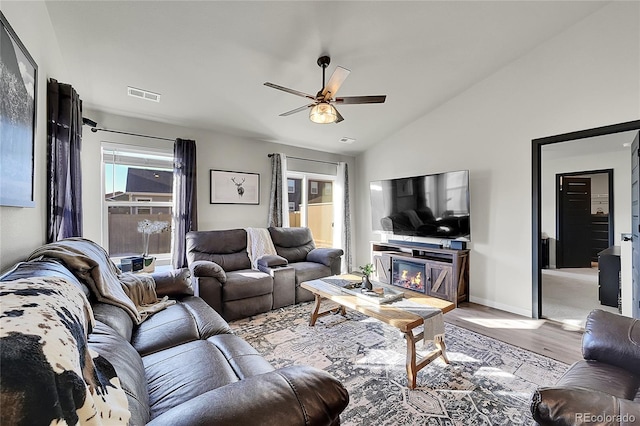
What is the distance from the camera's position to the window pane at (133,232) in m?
3.53

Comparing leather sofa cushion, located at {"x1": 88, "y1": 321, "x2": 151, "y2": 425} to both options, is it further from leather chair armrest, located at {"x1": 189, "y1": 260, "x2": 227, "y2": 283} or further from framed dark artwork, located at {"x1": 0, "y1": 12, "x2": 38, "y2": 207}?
leather chair armrest, located at {"x1": 189, "y1": 260, "x2": 227, "y2": 283}

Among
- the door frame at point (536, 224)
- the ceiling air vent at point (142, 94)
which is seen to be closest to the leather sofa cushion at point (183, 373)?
the ceiling air vent at point (142, 94)

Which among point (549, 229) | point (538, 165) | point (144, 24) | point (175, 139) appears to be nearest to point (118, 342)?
point (144, 24)

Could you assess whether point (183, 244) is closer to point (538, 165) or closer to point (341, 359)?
point (341, 359)

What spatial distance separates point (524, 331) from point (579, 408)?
2.49 metres

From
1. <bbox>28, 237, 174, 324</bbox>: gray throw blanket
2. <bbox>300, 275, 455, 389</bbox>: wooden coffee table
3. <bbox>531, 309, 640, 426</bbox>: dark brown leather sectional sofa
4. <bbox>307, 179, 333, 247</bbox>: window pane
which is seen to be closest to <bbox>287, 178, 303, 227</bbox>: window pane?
<bbox>307, 179, 333, 247</bbox>: window pane

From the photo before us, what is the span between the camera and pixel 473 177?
12.5ft

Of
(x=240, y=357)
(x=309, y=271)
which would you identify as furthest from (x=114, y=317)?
(x=309, y=271)

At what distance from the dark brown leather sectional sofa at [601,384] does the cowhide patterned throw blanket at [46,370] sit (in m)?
1.27

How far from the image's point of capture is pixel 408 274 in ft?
13.8

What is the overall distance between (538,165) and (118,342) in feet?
13.5

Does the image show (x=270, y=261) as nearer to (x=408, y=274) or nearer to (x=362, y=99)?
(x=408, y=274)

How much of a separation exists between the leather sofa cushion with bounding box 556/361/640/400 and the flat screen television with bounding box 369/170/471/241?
2.52 m

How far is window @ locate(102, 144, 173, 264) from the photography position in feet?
11.4
